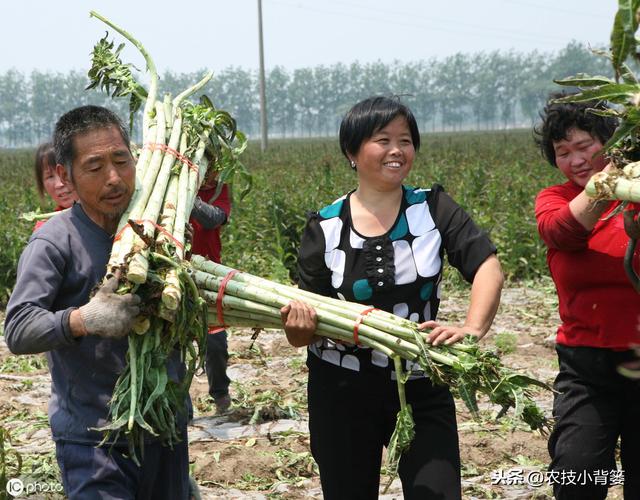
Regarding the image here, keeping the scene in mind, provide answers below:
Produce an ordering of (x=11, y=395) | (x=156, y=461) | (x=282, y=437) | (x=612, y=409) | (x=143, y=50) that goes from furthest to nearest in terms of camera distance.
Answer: (x=11, y=395), (x=282, y=437), (x=143, y=50), (x=612, y=409), (x=156, y=461)

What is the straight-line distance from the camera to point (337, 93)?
506 ft

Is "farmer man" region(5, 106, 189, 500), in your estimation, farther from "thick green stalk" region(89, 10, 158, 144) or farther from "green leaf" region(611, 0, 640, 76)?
"green leaf" region(611, 0, 640, 76)

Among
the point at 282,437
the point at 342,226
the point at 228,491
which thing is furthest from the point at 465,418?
the point at 342,226

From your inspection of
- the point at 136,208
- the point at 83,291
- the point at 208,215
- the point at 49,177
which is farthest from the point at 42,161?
the point at 83,291

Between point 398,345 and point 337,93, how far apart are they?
155m

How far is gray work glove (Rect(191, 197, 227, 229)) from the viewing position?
3472mm

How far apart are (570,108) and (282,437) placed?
2.67m

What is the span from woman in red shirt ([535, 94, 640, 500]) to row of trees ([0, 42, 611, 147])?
140m

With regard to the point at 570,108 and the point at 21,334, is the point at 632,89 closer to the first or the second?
the point at 570,108

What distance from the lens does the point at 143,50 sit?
3.16 m

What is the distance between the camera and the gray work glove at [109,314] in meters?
2.10

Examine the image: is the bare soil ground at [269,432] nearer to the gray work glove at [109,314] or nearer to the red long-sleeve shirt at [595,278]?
the red long-sleeve shirt at [595,278]

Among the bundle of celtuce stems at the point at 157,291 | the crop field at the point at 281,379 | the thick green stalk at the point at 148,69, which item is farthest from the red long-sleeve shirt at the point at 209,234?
the bundle of celtuce stems at the point at 157,291

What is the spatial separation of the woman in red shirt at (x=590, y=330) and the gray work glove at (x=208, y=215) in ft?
4.65
